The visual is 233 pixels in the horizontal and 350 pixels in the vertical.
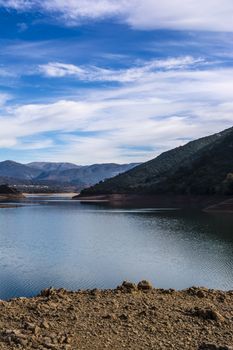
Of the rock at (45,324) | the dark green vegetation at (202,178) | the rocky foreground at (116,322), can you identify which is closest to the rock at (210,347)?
the rocky foreground at (116,322)

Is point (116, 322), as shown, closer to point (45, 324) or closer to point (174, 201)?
point (45, 324)

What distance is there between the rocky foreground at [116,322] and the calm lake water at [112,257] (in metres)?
7.45

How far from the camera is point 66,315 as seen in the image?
12.7 metres

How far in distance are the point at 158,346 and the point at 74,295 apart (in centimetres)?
565

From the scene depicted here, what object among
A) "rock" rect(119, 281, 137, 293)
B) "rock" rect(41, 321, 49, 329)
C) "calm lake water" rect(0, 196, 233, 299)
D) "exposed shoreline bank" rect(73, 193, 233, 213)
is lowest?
"calm lake water" rect(0, 196, 233, 299)

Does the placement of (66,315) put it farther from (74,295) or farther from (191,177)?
(191,177)

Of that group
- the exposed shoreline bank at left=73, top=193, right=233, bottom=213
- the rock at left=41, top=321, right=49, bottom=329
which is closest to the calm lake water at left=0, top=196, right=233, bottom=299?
the rock at left=41, top=321, right=49, bottom=329

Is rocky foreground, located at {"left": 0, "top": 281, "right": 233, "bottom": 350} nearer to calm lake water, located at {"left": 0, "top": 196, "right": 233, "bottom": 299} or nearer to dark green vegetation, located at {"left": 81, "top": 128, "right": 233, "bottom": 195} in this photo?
calm lake water, located at {"left": 0, "top": 196, "right": 233, "bottom": 299}

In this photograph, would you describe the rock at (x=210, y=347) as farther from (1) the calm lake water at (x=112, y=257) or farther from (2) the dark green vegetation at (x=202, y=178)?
(2) the dark green vegetation at (x=202, y=178)

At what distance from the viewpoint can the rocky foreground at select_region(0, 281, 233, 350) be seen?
10695mm

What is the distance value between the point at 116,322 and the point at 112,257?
68.1ft

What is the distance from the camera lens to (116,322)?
12.2 metres

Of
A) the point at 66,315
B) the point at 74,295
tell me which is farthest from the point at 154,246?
the point at 66,315

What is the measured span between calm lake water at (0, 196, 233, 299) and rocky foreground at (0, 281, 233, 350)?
7449mm
